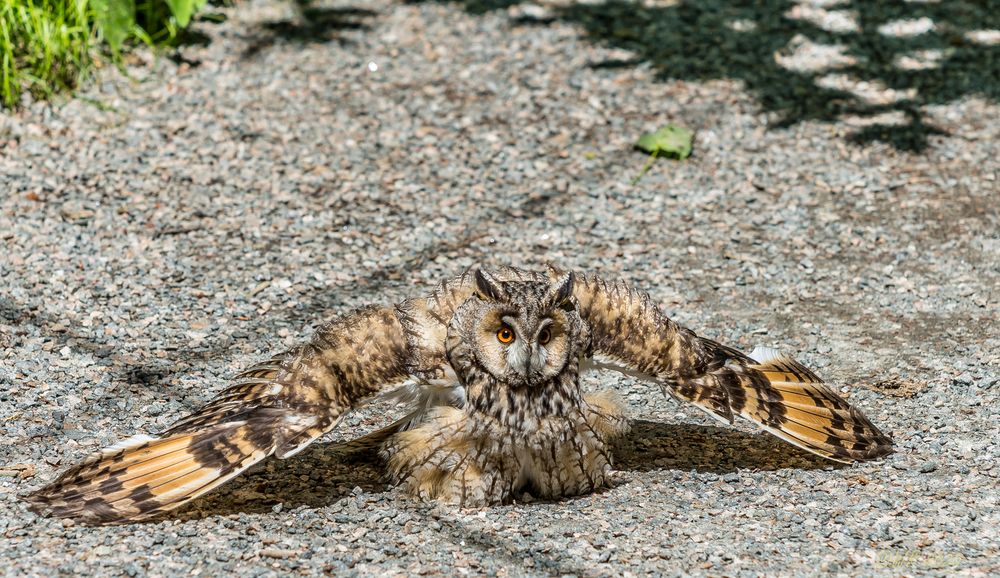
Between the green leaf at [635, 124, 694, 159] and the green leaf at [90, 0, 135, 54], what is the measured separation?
3381mm

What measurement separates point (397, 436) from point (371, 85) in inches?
174

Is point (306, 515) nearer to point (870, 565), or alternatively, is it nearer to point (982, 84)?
point (870, 565)

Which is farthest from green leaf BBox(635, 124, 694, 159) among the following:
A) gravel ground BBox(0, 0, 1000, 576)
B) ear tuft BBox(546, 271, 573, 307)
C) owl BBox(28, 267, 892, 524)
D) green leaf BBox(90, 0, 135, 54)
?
ear tuft BBox(546, 271, 573, 307)

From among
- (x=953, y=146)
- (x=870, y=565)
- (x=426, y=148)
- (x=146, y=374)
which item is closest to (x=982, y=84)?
(x=953, y=146)

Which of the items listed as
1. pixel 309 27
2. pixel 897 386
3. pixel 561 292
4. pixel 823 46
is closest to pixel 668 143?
pixel 823 46

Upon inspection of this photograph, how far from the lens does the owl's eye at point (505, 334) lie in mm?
4266

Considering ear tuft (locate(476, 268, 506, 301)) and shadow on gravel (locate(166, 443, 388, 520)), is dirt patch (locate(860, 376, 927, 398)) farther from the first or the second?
shadow on gravel (locate(166, 443, 388, 520))

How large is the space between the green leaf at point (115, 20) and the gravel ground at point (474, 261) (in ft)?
0.90

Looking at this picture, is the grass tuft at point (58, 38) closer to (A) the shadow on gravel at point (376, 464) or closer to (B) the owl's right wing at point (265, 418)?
(A) the shadow on gravel at point (376, 464)

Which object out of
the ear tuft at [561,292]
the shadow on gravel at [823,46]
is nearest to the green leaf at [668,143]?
the shadow on gravel at [823,46]

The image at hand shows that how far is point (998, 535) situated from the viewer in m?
4.34

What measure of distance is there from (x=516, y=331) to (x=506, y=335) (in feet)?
0.18

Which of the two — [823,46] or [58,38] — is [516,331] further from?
[823,46]

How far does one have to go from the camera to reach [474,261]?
22.1ft
